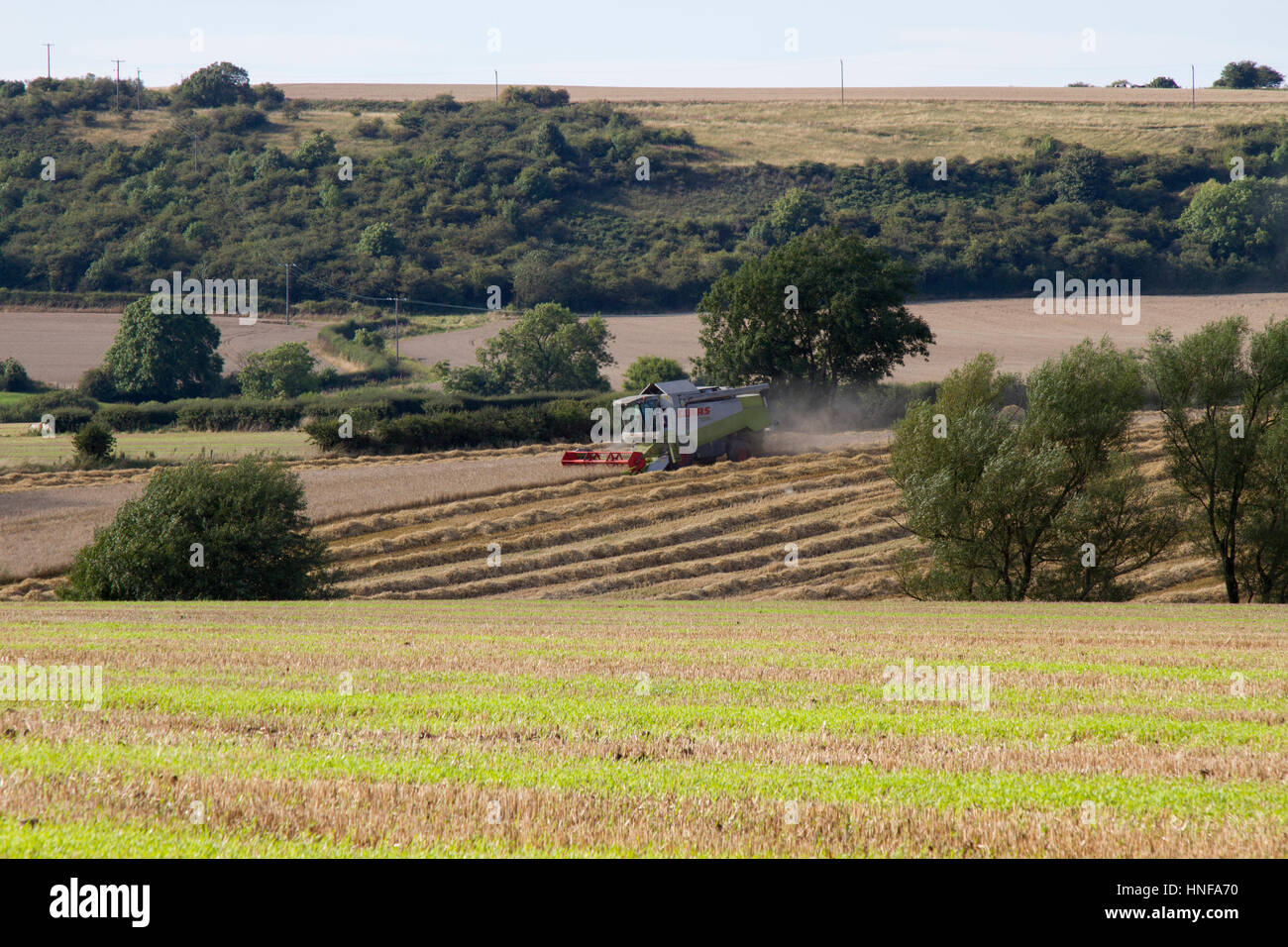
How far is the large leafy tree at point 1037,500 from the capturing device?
3662 centimetres

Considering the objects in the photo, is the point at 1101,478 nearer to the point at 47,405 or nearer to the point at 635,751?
the point at 635,751

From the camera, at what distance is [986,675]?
13273 mm

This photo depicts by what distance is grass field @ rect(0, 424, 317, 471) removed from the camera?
56.0 metres

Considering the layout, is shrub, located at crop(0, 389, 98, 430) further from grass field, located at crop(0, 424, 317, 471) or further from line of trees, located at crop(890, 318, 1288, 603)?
line of trees, located at crop(890, 318, 1288, 603)

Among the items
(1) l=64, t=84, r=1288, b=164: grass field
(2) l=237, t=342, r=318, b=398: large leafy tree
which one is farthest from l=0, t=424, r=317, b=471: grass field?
(1) l=64, t=84, r=1288, b=164: grass field

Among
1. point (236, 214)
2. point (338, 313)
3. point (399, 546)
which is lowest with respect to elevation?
point (399, 546)

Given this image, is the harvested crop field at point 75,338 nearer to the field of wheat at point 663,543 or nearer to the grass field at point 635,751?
the field of wheat at point 663,543

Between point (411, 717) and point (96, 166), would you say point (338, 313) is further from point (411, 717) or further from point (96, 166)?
point (411, 717)

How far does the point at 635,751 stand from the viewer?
896 cm

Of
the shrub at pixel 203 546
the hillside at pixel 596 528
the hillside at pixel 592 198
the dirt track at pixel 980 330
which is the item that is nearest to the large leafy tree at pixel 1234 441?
the hillside at pixel 596 528

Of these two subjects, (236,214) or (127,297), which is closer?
(127,297)

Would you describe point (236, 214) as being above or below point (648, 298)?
above

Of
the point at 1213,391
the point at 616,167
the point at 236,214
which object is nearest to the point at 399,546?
the point at 1213,391
